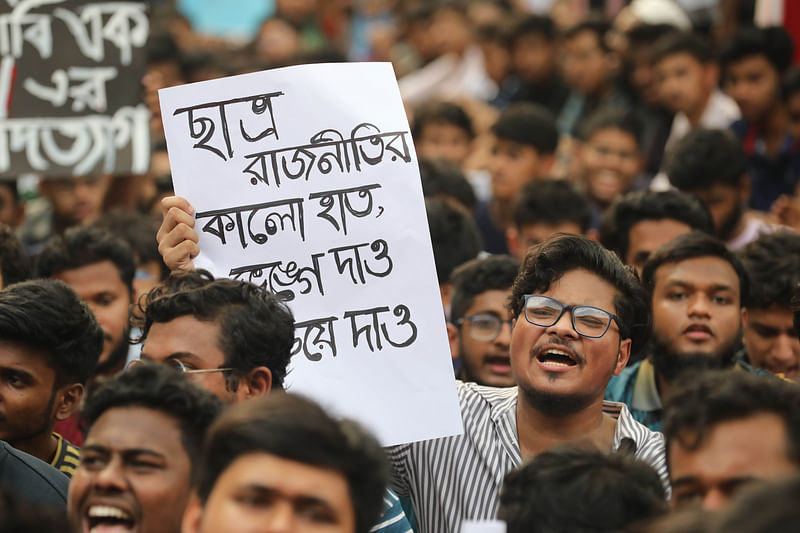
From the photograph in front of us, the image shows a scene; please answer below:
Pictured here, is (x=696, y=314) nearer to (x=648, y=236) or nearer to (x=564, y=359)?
(x=648, y=236)

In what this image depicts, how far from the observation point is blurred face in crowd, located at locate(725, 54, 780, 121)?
8469 mm

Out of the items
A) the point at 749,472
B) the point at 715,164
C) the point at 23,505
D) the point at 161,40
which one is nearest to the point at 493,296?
the point at 715,164

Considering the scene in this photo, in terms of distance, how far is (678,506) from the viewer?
117 inches

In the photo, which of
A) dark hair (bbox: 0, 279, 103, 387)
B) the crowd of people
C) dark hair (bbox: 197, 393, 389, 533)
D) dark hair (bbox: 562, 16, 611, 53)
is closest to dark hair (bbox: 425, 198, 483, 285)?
the crowd of people

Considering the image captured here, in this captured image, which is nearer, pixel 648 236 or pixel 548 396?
pixel 548 396

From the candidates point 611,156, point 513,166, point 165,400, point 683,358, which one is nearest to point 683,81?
point 611,156

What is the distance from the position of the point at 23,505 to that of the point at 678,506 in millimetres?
1471

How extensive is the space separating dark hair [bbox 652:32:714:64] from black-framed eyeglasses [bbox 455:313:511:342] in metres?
4.34

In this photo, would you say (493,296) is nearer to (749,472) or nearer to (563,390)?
(563,390)

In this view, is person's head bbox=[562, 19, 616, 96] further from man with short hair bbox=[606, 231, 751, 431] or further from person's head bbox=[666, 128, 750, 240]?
man with short hair bbox=[606, 231, 751, 431]

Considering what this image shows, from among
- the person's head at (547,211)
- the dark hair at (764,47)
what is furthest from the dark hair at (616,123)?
the person's head at (547,211)

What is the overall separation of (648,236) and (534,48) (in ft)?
16.7

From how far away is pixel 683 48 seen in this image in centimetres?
906

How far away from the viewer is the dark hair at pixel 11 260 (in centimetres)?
566
